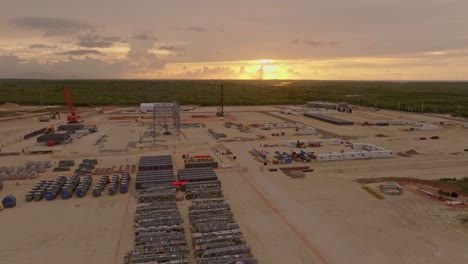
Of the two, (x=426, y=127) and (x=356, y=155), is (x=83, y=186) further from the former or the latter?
(x=426, y=127)

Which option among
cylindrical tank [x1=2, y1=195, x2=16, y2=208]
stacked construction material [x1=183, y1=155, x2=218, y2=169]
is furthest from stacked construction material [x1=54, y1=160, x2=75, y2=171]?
Result: stacked construction material [x1=183, y1=155, x2=218, y2=169]

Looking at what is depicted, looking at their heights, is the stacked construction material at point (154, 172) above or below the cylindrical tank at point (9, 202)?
above

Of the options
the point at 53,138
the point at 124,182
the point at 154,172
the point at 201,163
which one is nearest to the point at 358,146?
the point at 201,163

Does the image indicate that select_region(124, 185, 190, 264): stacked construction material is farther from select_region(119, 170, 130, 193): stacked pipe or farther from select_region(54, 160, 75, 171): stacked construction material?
select_region(54, 160, 75, 171): stacked construction material

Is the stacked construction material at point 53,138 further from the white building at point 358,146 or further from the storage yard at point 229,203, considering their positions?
the white building at point 358,146

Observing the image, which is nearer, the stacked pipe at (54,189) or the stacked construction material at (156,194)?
the stacked construction material at (156,194)

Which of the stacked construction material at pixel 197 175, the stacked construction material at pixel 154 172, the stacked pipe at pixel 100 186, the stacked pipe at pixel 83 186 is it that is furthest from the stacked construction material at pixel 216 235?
the stacked pipe at pixel 83 186
